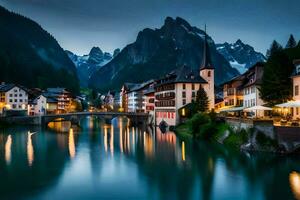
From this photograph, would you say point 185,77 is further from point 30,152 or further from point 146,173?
point 146,173

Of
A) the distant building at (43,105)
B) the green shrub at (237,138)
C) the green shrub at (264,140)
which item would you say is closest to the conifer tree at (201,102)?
the green shrub at (237,138)

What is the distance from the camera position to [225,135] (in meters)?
63.5

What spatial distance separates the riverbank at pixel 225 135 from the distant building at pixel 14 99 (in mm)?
78191

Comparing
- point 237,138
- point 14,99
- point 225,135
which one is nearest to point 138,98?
point 14,99

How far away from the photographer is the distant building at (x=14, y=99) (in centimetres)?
13988

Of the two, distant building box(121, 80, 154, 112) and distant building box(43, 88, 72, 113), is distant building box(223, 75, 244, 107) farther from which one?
distant building box(43, 88, 72, 113)

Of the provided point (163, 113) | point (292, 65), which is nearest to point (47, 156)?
point (292, 65)

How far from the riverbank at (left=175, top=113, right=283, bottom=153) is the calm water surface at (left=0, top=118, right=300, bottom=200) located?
195 centimetres

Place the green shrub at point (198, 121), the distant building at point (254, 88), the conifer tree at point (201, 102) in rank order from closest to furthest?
the distant building at point (254, 88), the green shrub at point (198, 121), the conifer tree at point (201, 102)

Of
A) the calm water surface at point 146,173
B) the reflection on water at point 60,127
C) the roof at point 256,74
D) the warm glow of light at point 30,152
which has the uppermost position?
the roof at point 256,74

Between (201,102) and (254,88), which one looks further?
(201,102)

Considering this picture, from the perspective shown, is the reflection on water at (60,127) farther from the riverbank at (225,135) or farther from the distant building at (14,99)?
the riverbank at (225,135)

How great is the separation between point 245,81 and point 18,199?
211ft

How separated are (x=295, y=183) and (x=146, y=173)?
15.9 m
